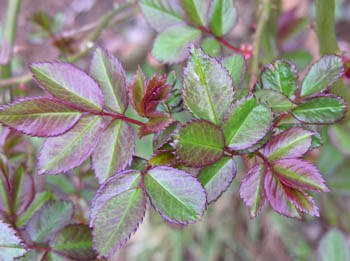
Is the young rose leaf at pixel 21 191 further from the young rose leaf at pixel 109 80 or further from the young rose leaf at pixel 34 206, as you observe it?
the young rose leaf at pixel 109 80

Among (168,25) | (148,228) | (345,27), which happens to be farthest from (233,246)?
(168,25)

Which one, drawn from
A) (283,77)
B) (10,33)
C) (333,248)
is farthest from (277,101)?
(10,33)

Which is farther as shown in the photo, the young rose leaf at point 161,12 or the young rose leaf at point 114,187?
the young rose leaf at point 161,12

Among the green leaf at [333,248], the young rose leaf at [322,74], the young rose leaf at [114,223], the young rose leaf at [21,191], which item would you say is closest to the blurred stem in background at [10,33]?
the young rose leaf at [21,191]

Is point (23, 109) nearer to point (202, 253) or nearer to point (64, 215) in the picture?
point (64, 215)

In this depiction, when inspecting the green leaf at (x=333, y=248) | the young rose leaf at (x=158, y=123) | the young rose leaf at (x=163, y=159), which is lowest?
the green leaf at (x=333, y=248)

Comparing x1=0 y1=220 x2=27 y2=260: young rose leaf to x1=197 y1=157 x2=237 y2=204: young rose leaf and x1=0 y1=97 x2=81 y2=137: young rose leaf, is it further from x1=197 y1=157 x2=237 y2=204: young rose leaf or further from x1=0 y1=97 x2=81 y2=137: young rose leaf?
x1=197 y1=157 x2=237 y2=204: young rose leaf
